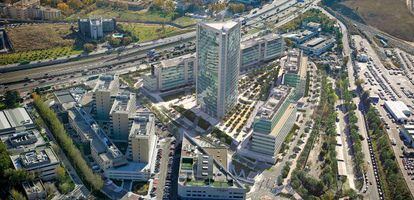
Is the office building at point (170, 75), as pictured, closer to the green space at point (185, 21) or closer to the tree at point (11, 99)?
the tree at point (11, 99)

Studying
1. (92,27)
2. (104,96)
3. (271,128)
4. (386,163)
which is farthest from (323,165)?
(92,27)

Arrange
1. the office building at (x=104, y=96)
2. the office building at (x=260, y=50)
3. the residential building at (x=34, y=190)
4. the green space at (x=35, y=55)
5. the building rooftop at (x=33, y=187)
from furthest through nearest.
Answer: the office building at (x=260, y=50)
the green space at (x=35, y=55)
the office building at (x=104, y=96)
the building rooftop at (x=33, y=187)
the residential building at (x=34, y=190)

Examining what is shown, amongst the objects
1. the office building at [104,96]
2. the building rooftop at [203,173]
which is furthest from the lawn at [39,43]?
the building rooftop at [203,173]

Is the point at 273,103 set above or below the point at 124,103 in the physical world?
above

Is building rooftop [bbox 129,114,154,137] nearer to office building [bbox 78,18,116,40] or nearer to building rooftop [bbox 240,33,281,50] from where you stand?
building rooftop [bbox 240,33,281,50]

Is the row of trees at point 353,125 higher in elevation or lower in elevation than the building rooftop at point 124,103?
lower

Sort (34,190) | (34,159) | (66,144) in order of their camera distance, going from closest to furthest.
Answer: (34,190), (34,159), (66,144)

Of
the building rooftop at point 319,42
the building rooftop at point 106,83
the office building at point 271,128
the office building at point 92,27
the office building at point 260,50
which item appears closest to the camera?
the office building at point 271,128

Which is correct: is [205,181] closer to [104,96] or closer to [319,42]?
[104,96]
